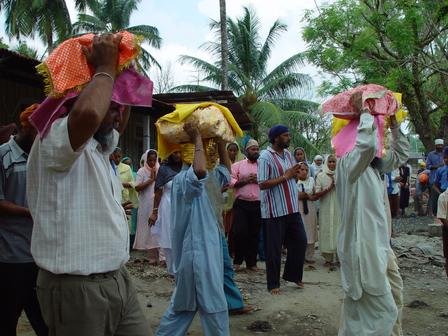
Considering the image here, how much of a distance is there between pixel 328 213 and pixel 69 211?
6.52m

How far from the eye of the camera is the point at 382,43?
1399cm

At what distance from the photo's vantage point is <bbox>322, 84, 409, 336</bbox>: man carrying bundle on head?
352 centimetres

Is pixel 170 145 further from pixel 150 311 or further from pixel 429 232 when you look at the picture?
pixel 429 232

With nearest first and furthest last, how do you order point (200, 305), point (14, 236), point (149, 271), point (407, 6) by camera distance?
1. point (14, 236)
2. point (200, 305)
3. point (149, 271)
4. point (407, 6)

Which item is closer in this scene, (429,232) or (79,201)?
(79,201)

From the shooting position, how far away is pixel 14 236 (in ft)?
10.4

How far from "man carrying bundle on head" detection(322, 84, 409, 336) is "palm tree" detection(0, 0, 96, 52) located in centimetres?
2033

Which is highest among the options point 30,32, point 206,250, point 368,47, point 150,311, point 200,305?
point 30,32

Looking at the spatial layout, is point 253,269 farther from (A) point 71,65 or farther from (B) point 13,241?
(A) point 71,65

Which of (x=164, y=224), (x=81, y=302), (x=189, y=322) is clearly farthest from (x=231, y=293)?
(x=81, y=302)

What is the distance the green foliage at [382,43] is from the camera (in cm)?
1307

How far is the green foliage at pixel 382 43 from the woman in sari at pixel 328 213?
19.8 feet

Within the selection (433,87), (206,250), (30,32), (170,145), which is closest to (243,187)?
(170,145)

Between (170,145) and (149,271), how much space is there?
359 cm
